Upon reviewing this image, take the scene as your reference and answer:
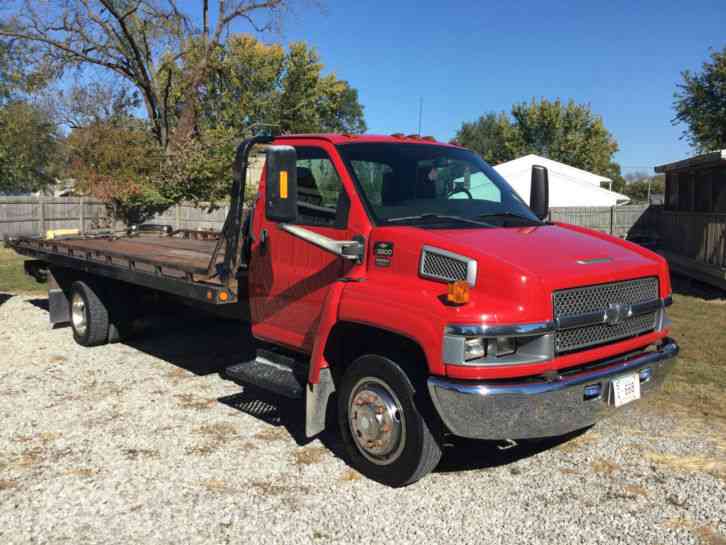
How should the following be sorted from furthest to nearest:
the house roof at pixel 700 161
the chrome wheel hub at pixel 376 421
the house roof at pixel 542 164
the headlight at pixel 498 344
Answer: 1. the house roof at pixel 542 164
2. the house roof at pixel 700 161
3. the chrome wheel hub at pixel 376 421
4. the headlight at pixel 498 344

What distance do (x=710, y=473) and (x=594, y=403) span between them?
1.39 meters

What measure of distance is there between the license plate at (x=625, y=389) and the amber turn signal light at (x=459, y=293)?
1114 mm

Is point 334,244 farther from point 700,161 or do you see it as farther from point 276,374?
point 700,161

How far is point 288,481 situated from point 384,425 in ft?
2.70

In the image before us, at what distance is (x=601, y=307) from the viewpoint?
400cm

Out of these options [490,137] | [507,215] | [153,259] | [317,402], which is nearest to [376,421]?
[317,402]

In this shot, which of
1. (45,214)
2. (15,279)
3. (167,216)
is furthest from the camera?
(167,216)

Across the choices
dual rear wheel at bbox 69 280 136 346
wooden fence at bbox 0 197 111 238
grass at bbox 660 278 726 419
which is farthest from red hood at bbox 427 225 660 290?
wooden fence at bbox 0 197 111 238

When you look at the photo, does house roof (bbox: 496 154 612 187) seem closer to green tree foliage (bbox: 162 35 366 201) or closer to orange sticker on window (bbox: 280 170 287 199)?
green tree foliage (bbox: 162 35 366 201)

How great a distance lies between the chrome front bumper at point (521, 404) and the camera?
3.67 metres

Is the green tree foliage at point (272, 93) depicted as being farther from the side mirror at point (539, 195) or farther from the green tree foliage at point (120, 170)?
the side mirror at point (539, 195)

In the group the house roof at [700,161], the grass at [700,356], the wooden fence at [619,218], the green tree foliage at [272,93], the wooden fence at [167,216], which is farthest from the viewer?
the green tree foliage at [272,93]

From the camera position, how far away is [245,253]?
549 cm

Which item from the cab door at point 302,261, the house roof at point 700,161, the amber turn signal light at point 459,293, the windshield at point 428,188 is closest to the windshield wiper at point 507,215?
the windshield at point 428,188
